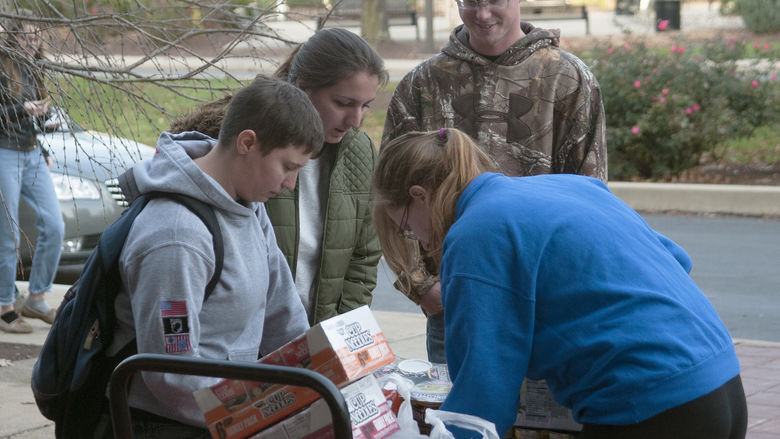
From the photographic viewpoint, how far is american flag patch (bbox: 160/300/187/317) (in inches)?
82.0

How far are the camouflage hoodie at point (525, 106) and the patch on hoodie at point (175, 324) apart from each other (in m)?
1.56

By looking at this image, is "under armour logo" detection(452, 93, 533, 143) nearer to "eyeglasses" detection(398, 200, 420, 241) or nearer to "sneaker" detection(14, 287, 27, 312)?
"eyeglasses" detection(398, 200, 420, 241)

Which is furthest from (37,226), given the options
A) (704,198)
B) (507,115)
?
(704,198)

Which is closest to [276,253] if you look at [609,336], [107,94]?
[609,336]

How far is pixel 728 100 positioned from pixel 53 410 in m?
11.0

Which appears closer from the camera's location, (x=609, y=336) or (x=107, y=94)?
(x=609, y=336)

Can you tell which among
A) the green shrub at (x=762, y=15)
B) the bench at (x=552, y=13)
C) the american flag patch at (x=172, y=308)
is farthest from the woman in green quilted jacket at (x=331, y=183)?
the green shrub at (x=762, y=15)

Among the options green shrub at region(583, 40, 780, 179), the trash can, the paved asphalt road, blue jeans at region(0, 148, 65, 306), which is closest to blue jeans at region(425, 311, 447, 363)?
the paved asphalt road

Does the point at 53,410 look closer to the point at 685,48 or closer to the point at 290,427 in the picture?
the point at 290,427

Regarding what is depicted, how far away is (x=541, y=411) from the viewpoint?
91.5 inches

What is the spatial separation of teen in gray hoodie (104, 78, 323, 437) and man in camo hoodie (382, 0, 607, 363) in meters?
1.14

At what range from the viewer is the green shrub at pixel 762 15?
26344 millimetres

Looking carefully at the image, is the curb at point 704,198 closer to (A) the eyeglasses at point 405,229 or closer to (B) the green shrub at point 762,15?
(A) the eyeglasses at point 405,229

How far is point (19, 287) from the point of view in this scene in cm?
693
